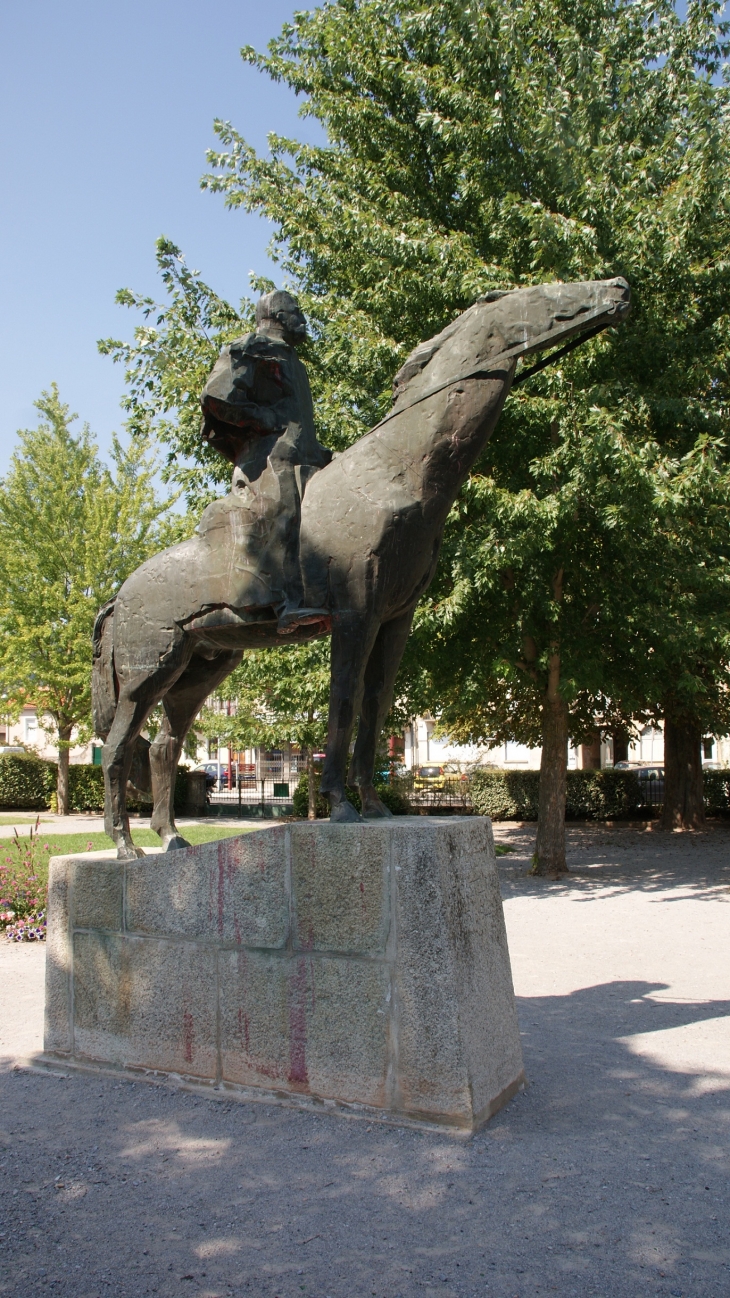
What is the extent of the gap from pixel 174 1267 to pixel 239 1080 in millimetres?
1444

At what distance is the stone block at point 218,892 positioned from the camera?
171 inches

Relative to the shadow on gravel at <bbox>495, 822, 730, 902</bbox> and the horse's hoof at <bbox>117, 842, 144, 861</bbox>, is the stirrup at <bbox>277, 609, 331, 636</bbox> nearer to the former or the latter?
the horse's hoof at <bbox>117, 842, 144, 861</bbox>

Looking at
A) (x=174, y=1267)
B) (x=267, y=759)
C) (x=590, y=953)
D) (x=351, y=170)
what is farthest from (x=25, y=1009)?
(x=267, y=759)

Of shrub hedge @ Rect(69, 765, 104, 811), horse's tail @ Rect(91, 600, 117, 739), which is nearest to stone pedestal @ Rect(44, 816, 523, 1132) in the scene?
horse's tail @ Rect(91, 600, 117, 739)

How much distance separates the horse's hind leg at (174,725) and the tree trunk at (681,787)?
15.7 m

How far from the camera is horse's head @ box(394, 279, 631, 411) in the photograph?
4.15 metres

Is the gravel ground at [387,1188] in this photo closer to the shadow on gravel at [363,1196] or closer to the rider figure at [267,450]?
the shadow on gravel at [363,1196]

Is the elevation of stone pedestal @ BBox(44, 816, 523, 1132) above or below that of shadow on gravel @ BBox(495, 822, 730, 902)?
above

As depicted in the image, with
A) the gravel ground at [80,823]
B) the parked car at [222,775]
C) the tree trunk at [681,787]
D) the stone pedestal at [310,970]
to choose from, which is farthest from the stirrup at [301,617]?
the parked car at [222,775]

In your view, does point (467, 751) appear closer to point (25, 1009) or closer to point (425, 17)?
point (425, 17)

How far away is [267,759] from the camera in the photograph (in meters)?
50.5

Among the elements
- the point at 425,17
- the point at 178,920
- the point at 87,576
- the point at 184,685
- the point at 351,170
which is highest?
the point at 425,17

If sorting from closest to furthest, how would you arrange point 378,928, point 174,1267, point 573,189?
1. point 174,1267
2. point 378,928
3. point 573,189

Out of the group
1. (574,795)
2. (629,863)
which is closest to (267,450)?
(629,863)
